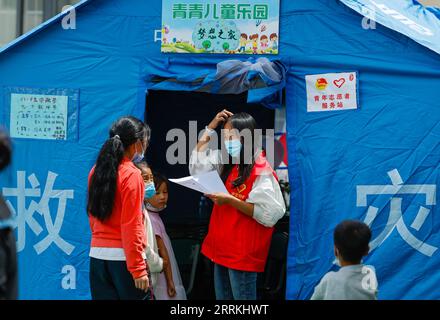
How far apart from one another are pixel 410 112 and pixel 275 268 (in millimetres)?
1957

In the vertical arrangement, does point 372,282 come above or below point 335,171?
below

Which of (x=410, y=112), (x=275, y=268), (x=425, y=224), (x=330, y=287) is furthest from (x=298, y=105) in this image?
(x=330, y=287)

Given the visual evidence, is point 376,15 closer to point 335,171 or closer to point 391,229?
point 335,171

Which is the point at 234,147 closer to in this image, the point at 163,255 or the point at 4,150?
the point at 163,255

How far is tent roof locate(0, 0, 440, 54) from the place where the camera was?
530 cm

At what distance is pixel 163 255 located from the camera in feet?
18.6

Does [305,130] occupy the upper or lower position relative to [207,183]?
upper

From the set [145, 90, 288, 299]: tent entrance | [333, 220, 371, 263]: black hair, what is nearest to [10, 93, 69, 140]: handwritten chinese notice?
[145, 90, 288, 299]: tent entrance

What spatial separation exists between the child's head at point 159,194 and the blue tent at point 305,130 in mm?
531

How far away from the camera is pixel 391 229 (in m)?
5.34

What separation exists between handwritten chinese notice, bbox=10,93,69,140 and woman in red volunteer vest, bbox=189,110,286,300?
4.12 feet

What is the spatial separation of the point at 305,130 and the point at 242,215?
2.67 ft

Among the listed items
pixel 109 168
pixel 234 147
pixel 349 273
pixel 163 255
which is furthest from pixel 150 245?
pixel 349 273
